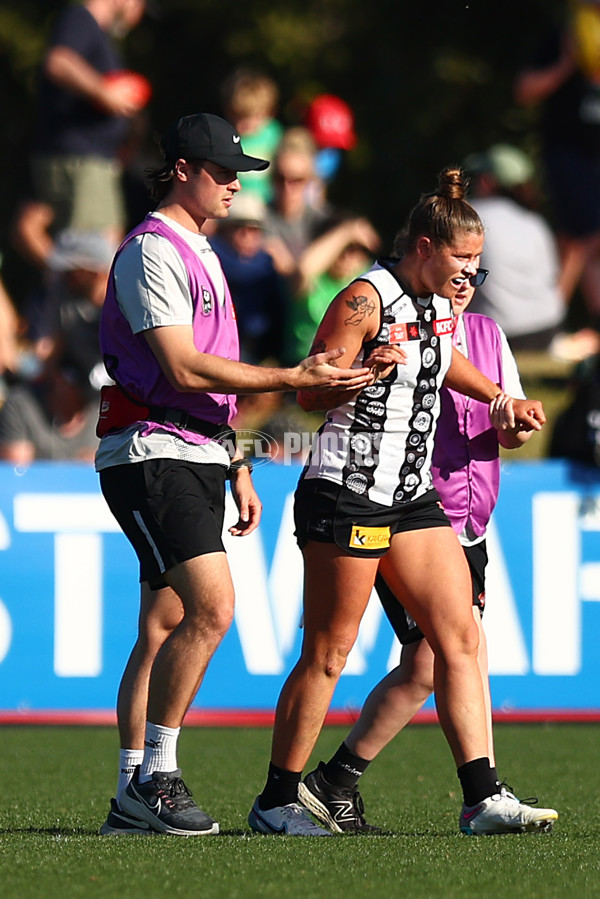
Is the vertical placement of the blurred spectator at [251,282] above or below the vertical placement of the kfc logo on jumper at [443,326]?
above

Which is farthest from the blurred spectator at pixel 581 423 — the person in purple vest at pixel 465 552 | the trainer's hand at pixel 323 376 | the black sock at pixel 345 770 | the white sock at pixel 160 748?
the white sock at pixel 160 748

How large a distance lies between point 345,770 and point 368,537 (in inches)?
35.9

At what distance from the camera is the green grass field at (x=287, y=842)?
4.23 meters

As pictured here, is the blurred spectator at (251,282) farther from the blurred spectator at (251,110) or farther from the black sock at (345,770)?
the black sock at (345,770)

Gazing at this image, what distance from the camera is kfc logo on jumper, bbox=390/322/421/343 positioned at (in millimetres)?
5129

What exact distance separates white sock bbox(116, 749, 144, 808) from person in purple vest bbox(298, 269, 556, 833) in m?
0.57

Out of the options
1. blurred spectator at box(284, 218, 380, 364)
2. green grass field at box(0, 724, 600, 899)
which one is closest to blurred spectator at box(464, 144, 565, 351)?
blurred spectator at box(284, 218, 380, 364)

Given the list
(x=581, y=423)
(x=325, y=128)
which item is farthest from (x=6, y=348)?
(x=581, y=423)

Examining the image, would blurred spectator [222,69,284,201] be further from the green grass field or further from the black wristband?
the black wristband

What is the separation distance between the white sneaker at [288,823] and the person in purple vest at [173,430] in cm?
19

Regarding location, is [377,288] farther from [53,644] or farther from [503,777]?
[53,644]

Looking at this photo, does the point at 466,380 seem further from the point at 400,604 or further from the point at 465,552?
the point at 400,604

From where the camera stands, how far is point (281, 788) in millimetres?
5242

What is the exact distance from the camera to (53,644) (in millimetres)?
8273
